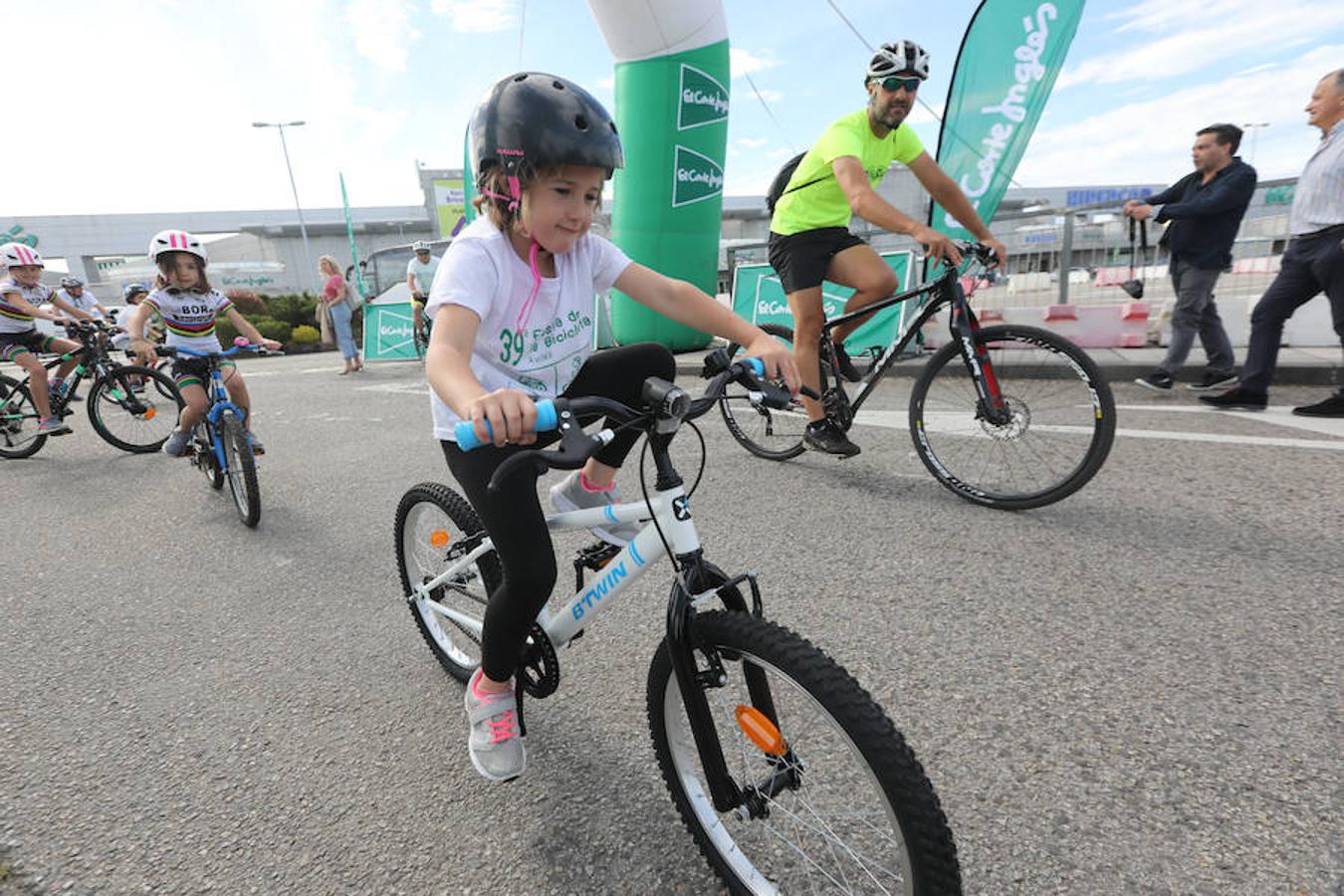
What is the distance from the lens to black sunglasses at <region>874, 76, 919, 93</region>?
12.3 ft

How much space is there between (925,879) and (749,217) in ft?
188

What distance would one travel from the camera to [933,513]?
3656 millimetres

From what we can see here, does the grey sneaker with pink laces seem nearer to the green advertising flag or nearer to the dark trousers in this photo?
the dark trousers

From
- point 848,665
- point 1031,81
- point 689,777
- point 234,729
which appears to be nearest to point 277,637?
point 234,729

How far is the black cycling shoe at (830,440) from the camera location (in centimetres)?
429

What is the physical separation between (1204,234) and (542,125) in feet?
21.7

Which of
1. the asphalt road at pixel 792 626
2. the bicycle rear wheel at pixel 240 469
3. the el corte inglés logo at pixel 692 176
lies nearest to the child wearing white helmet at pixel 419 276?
the el corte inglés logo at pixel 692 176

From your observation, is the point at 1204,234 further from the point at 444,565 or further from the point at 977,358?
the point at 444,565

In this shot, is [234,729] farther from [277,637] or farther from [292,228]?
[292,228]

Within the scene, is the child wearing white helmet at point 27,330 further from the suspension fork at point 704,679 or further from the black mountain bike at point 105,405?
the suspension fork at point 704,679

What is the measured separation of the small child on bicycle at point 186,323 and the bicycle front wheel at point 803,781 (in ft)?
14.2

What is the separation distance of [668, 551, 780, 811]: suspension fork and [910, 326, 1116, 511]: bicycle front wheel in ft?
8.51

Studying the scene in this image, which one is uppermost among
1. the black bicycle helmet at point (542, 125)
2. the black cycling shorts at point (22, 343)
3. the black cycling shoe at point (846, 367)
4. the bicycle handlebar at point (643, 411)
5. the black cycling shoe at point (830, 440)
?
the black bicycle helmet at point (542, 125)

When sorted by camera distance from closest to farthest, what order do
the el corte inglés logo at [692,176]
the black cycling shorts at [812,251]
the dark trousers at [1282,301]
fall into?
the black cycling shorts at [812,251] → the dark trousers at [1282,301] → the el corte inglés logo at [692,176]
